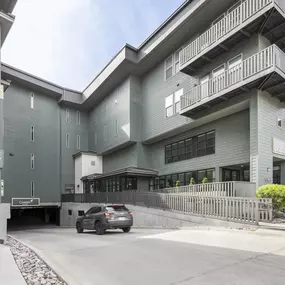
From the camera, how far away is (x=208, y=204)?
53.1 ft

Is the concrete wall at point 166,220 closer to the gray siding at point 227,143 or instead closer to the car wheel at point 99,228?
the car wheel at point 99,228

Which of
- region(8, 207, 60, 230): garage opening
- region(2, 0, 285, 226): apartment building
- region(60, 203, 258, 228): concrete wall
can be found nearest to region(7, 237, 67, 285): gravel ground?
region(60, 203, 258, 228): concrete wall

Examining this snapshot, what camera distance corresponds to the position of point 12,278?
6.30 meters

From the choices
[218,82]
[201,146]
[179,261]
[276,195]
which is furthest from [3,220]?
[201,146]

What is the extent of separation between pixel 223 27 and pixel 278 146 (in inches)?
307

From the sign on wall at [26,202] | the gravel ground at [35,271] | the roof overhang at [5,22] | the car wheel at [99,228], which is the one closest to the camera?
the gravel ground at [35,271]

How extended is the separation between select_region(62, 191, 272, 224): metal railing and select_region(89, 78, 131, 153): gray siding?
7.45 metres

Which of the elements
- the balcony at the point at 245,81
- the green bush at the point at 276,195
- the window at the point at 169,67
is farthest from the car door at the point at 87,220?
the window at the point at 169,67

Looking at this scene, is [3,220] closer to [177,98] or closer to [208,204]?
[208,204]

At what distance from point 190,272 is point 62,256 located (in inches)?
168

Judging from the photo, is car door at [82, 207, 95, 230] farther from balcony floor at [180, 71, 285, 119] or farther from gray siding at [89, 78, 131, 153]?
gray siding at [89, 78, 131, 153]

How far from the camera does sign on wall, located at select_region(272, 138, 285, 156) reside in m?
19.0

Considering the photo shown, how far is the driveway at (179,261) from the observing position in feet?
21.1

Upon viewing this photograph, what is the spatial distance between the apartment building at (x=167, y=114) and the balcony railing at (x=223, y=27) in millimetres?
63
